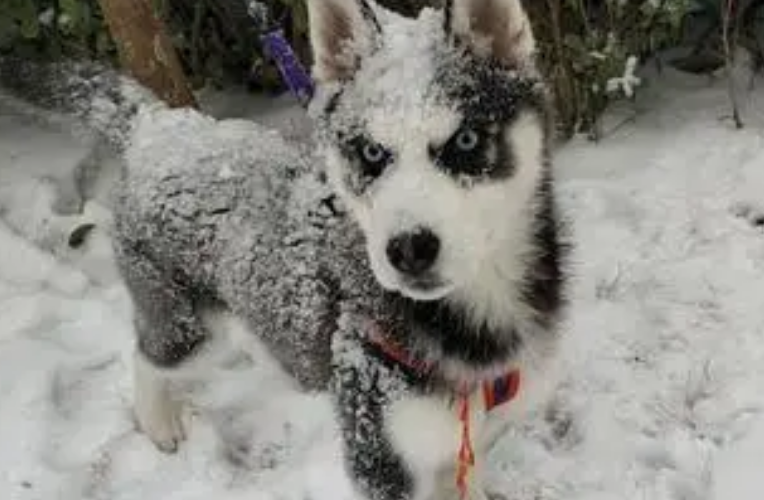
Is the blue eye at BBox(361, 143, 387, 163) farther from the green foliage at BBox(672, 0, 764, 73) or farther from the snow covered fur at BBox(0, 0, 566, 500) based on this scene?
the green foliage at BBox(672, 0, 764, 73)

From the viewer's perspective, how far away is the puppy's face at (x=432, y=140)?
9.69 feet

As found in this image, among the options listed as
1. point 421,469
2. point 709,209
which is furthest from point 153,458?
point 709,209

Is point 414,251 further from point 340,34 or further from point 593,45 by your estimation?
point 593,45

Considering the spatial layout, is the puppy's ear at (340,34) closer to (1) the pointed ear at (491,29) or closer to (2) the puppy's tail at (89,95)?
(1) the pointed ear at (491,29)

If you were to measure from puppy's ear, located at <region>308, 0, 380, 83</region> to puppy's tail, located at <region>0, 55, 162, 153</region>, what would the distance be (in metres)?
1.07

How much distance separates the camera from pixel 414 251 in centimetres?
291

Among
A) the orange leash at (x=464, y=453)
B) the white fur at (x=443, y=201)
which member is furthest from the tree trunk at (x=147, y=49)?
the orange leash at (x=464, y=453)

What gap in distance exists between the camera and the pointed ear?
3.18m

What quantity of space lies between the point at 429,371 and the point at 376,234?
55 centimetres

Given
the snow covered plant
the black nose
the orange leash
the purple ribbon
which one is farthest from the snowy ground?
the black nose

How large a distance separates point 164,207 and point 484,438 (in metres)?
1.18

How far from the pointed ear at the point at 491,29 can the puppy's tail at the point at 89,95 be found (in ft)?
4.49

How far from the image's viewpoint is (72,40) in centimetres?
554

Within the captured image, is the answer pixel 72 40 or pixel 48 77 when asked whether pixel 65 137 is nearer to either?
pixel 72 40
